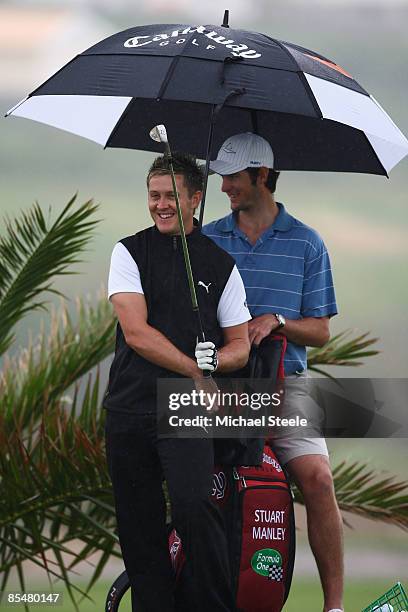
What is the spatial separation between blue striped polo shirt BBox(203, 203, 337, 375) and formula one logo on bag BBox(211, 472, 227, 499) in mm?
504

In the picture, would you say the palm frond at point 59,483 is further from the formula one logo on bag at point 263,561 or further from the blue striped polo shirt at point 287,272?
the formula one logo on bag at point 263,561

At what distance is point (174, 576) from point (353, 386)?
6.57ft

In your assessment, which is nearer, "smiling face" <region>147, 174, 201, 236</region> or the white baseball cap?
"smiling face" <region>147, 174, 201, 236</region>

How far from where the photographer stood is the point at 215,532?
4320 mm

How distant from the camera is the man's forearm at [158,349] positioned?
4.25 m

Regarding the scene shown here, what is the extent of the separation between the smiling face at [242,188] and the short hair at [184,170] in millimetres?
300

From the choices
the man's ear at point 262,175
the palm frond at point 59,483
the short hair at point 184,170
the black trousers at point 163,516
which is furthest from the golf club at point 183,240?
the palm frond at point 59,483

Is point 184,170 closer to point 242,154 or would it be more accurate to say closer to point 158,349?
point 242,154

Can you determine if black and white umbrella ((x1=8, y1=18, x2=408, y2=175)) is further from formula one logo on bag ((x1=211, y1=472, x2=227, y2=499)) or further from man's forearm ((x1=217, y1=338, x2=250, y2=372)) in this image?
formula one logo on bag ((x1=211, y1=472, x2=227, y2=499))

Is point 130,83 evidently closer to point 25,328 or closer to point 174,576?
point 174,576

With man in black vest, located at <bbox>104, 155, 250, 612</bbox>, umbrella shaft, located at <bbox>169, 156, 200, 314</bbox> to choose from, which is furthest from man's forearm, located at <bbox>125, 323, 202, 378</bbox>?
umbrella shaft, located at <bbox>169, 156, 200, 314</bbox>

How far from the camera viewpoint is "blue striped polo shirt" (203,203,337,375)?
482cm

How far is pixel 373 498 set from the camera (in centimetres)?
639

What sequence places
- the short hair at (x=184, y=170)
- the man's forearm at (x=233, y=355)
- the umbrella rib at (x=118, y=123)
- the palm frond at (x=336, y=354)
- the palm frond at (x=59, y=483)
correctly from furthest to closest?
1. the palm frond at (x=336, y=354)
2. the palm frond at (x=59, y=483)
3. the umbrella rib at (x=118, y=123)
4. the short hair at (x=184, y=170)
5. the man's forearm at (x=233, y=355)
